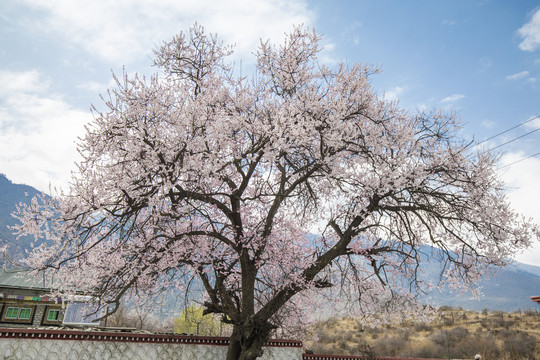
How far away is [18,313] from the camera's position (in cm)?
1742

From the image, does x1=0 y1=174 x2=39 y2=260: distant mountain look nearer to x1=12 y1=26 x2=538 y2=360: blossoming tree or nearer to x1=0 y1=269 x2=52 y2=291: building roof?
x1=0 y1=269 x2=52 y2=291: building roof

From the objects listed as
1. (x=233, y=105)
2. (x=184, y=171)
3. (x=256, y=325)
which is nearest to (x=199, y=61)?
(x=233, y=105)

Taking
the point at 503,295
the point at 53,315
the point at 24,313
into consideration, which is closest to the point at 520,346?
the point at 53,315

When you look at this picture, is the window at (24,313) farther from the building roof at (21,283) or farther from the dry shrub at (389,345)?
the dry shrub at (389,345)

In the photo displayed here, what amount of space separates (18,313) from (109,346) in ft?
35.8

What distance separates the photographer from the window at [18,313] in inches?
678

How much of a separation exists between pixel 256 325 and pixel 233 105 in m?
6.31

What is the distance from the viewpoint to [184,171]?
8633 millimetres

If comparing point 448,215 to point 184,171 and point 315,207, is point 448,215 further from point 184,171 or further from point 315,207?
point 184,171

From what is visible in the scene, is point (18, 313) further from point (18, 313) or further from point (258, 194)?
point (258, 194)

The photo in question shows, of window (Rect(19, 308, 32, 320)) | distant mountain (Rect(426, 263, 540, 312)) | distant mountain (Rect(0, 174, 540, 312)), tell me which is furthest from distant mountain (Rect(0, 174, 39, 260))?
distant mountain (Rect(426, 263, 540, 312))

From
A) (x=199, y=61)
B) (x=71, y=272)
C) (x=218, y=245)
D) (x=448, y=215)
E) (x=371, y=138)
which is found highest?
(x=199, y=61)

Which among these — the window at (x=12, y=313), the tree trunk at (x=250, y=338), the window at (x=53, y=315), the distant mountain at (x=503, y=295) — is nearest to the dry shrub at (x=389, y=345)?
the tree trunk at (x=250, y=338)

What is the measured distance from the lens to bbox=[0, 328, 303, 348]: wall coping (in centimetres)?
885
